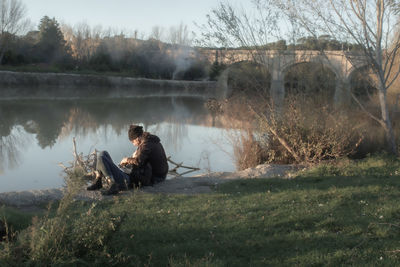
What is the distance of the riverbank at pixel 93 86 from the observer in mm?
36094

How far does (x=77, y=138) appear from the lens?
13.6 m

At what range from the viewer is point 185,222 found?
4.79m

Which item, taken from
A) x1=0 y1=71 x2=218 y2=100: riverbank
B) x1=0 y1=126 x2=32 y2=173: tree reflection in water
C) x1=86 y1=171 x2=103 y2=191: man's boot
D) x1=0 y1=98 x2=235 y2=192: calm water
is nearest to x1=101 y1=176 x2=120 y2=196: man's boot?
x1=86 y1=171 x2=103 y2=191: man's boot

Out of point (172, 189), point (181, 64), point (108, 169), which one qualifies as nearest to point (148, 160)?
point (172, 189)

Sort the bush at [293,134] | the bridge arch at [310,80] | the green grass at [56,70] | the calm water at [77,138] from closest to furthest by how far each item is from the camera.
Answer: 1. the bush at [293,134]
2. the calm water at [77,138]
3. the bridge arch at [310,80]
4. the green grass at [56,70]

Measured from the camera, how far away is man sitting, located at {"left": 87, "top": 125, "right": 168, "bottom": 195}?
643 centimetres

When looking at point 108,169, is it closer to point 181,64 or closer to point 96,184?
point 96,184

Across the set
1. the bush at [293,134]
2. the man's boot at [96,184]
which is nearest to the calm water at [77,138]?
the bush at [293,134]

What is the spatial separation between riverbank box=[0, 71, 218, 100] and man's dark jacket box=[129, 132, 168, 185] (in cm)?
2591

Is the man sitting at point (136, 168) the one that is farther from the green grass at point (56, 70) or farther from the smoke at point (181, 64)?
the smoke at point (181, 64)

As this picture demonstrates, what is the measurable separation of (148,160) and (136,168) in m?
0.28

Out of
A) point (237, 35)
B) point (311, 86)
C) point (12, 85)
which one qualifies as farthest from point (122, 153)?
point (12, 85)

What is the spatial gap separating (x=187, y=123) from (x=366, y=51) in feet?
35.1

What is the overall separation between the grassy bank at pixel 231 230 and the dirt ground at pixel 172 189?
0.49m
